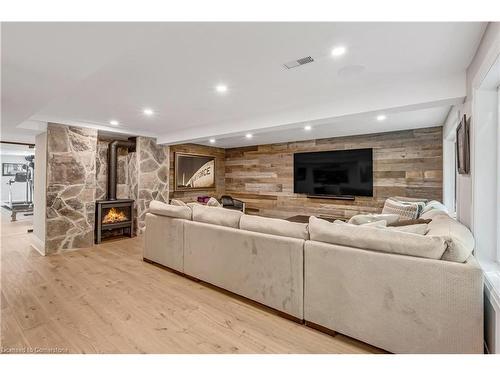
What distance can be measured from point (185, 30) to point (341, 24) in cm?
108

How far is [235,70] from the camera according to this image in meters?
2.39

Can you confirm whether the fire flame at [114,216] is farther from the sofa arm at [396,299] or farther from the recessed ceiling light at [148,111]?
the sofa arm at [396,299]

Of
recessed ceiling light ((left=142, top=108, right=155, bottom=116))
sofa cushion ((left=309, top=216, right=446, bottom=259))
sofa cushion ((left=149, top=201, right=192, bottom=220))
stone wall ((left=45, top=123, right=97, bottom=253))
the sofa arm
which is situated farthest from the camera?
stone wall ((left=45, top=123, right=97, bottom=253))

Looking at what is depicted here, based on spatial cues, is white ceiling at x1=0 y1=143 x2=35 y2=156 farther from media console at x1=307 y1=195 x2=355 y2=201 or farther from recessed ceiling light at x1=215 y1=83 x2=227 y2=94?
media console at x1=307 y1=195 x2=355 y2=201

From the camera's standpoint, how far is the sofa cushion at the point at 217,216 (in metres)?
2.80

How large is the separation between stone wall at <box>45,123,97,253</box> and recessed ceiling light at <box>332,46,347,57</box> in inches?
179

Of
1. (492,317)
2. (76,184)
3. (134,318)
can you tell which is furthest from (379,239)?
(76,184)

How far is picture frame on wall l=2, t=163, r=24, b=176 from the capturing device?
987 cm

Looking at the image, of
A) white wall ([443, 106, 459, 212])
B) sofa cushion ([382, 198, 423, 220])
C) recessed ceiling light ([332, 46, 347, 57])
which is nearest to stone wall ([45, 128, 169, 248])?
recessed ceiling light ([332, 46, 347, 57])

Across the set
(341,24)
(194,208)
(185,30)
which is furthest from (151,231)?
(341,24)
